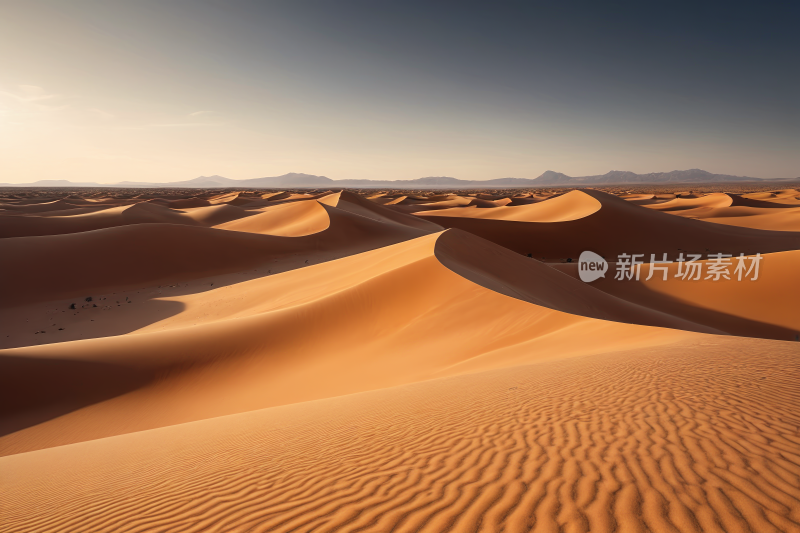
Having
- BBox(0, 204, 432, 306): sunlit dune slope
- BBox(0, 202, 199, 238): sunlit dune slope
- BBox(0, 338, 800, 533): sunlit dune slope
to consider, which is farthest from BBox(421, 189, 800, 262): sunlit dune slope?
BBox(0, 202, 199, 238): sunlit dune slope

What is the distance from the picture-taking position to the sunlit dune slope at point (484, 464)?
2256 millimetres

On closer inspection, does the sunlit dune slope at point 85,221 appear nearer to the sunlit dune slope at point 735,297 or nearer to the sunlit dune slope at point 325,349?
the sunlit dune slope at point 325,349

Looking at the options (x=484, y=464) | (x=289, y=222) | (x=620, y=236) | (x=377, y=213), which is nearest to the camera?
(x=484, y=464)

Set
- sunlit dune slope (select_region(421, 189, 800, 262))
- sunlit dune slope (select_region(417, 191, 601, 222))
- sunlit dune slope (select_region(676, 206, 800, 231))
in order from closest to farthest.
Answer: sunlit dune slope (select_region(421, 189, 800, 262)) → sunlit dune slope (select_region(417, 191, 601, 222)) → sunlit dune slope (select_region(676, 206, 800, 231))

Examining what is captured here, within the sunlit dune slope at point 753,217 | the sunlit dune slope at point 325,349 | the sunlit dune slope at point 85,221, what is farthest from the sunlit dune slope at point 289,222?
the sunlit dune slope at point 753,217

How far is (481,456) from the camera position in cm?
299

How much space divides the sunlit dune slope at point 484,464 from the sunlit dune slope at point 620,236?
93.5ft

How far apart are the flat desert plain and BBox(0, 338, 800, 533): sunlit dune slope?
2 cm

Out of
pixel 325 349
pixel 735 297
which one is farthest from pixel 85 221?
pixel 735 297

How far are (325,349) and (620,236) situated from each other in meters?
31.5

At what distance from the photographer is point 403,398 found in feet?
→ 17.0

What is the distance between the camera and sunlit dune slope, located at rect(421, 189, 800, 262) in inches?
1232

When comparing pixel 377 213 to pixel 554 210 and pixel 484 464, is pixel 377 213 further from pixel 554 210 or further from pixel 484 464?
pixel 484 464

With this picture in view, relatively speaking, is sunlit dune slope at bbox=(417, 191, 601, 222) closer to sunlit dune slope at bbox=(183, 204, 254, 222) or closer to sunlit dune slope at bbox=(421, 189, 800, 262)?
sunlit dune slope at bbox=(421, 189, 800, 262)
